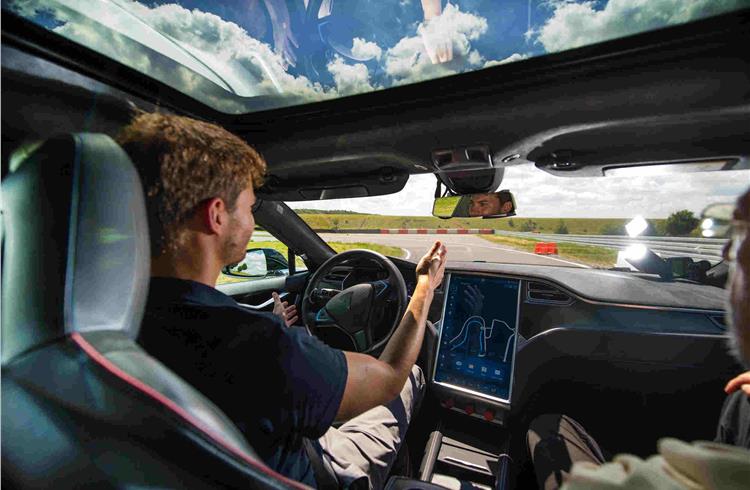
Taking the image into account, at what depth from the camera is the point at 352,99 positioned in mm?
1902

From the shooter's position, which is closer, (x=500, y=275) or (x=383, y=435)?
(x=383, y=435)

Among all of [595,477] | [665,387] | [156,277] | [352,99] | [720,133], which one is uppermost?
[352,99]

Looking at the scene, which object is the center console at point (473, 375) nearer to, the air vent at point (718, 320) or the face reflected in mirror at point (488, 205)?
the face reflected in mirror at point (488, 205)

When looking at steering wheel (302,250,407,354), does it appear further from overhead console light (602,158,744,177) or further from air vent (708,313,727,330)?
air vent (708,313,727,330)

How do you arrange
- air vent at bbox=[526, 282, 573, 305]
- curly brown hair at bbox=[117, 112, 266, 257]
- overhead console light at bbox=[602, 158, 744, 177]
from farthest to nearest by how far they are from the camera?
air vent at bbox=[526, 282, 573, 305] < overhead console light at bbox=[602, 158, 744, 177] < curly brown hair at bbox=[117, 112, 266, 257]

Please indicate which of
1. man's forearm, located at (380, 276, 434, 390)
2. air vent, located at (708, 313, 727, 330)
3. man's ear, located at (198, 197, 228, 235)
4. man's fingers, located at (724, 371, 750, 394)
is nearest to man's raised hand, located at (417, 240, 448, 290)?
man's forearm, located at (380, 276, 434, 390)

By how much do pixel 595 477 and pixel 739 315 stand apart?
43cm

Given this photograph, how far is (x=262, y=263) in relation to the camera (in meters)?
3.15

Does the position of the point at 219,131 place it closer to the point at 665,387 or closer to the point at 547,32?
the point at 547,32

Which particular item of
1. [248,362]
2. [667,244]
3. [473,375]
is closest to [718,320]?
[667,244]

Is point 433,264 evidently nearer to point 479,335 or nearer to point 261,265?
Result: point 479,335

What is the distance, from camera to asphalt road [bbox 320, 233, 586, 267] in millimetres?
2660

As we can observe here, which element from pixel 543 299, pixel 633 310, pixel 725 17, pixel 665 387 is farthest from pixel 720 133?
pixel 665 387

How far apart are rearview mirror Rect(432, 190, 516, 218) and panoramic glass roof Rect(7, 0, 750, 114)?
72cm
